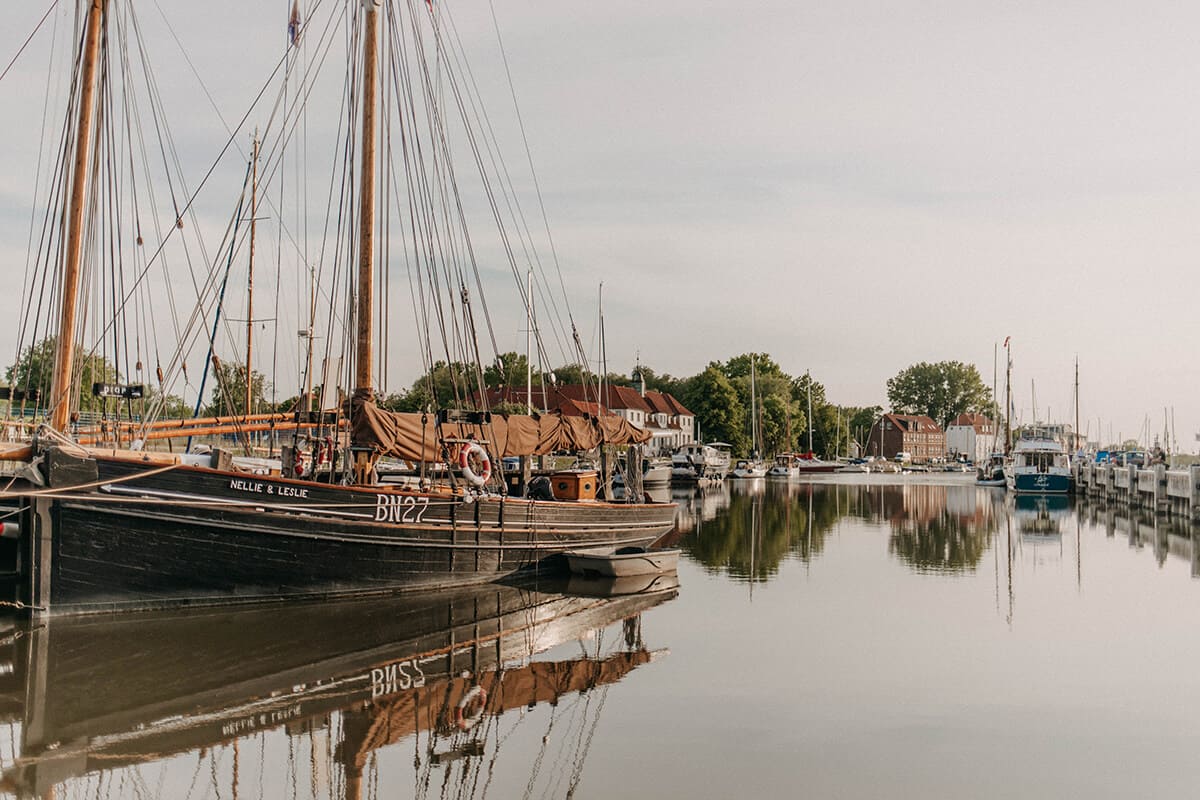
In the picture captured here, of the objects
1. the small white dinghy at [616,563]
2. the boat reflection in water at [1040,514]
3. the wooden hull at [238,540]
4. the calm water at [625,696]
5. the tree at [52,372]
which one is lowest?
the boat reflection in water at [1040,514]

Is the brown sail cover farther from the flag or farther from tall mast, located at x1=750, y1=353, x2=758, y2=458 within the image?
tall mast, located at x1=750, y1=353, x2=758, y2=458

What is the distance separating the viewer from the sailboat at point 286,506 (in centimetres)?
1475

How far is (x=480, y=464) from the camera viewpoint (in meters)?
19.3

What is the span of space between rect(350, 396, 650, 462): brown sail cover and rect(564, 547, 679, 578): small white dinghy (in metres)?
2.55

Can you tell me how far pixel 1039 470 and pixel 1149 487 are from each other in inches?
747

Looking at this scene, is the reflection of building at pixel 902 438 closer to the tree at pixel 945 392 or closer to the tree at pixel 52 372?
the tree at pixel 945 392

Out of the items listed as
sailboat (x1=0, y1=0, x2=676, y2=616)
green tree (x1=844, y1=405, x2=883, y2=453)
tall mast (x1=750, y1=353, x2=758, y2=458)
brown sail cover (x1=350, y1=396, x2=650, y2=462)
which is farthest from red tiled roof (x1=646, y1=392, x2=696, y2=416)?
sailboat (x1=0, y1=0, x2=676, y2=616)

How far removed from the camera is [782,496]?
60.1 meters

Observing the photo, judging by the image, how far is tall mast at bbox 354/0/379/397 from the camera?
1948cm

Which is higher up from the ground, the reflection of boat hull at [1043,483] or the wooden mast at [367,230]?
the wooden mast at [367,230]

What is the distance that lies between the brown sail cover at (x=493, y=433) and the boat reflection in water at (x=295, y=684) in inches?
116

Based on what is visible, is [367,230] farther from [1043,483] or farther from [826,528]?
[1043,483]

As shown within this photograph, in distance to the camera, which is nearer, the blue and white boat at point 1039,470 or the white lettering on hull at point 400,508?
the white lettering on hull at point 400,508

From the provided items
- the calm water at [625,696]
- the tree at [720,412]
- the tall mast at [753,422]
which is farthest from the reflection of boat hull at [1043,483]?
the calm water at [625,696]
